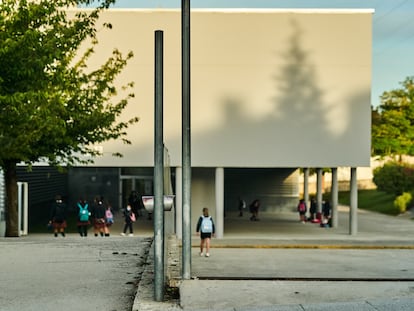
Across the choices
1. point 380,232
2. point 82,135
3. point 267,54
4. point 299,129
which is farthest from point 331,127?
point 82,135

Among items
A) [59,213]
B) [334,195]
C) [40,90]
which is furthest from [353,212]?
[40,90]

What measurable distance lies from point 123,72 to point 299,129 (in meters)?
8.65

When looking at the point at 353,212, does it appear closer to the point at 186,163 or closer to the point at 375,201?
the point at 186,163

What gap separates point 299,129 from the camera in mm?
34594

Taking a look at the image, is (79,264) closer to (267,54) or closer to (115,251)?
(115,251)

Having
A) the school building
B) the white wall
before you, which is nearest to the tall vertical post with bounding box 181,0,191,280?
the school building

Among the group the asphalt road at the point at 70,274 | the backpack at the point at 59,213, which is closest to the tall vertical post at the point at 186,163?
the asphalt road at the point at 70,274

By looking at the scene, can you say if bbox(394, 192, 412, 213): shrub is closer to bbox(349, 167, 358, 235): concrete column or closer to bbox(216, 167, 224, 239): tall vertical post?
bbox(349, 167, 358, 235): concrete column

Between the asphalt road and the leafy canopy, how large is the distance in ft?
10.7

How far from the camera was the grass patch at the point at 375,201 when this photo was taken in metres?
59.7

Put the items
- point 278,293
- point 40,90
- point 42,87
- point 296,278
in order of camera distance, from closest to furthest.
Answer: point 278,293
point 296,278
point 40,90
point 42,87

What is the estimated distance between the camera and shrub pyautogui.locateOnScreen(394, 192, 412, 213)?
185 ft

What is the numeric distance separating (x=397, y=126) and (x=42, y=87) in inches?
2603

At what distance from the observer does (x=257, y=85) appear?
34.3 m
